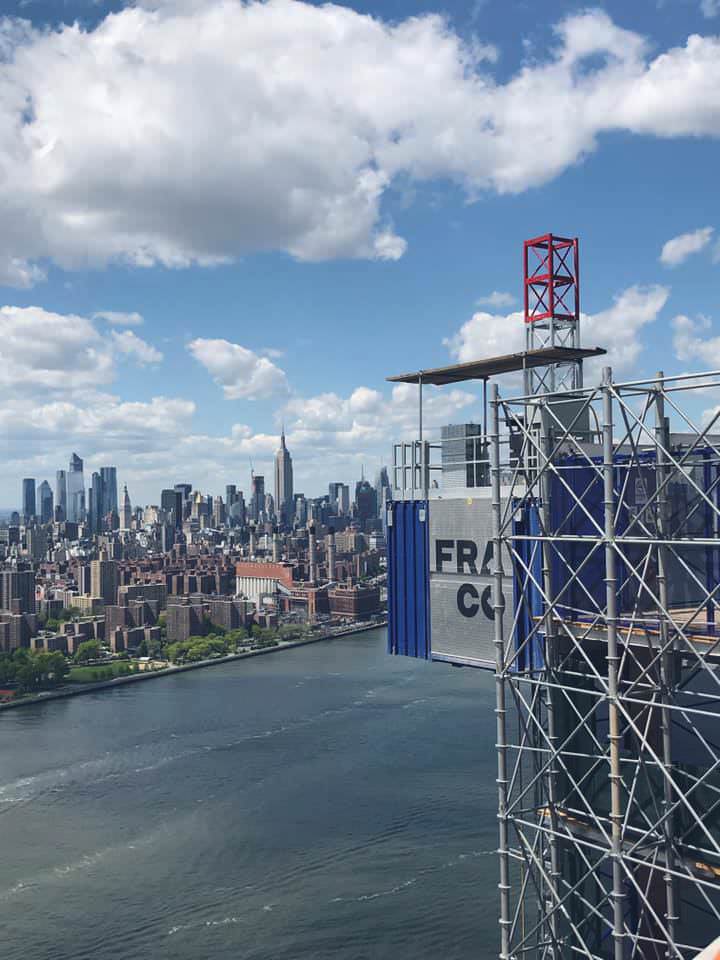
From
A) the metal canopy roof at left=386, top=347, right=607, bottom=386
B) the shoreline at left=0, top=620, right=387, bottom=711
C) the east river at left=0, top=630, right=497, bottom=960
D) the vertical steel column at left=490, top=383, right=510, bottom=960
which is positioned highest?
the metal canopy roof at left=386, top=347, right=607, bottom=386

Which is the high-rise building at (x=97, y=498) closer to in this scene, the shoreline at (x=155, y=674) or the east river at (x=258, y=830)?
the shoreline at (x=155, y=674)

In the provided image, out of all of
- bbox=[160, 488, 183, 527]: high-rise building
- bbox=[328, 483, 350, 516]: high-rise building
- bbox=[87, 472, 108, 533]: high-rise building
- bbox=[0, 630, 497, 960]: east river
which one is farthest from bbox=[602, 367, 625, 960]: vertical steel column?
bbox=[87, 472, 108, 533]: high-rise building

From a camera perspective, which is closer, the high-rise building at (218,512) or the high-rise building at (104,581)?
the high-rise building at (104,581)

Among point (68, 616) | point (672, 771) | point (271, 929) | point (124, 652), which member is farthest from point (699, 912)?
point (68, 616)

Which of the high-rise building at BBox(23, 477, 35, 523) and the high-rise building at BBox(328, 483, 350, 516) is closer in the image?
the high-rise building at BBox(328, 483, 350, 516)

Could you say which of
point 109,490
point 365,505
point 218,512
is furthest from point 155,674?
point 109,490

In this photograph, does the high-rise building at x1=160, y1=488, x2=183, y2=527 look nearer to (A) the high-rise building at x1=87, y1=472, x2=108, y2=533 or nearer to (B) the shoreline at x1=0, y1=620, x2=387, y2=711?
(A) the high-rise building at x1=87, y1=472, x2=108, y2=533

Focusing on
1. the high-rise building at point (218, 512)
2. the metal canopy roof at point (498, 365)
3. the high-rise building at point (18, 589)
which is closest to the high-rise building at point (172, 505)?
the high-rise building at point (218, 512)
